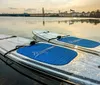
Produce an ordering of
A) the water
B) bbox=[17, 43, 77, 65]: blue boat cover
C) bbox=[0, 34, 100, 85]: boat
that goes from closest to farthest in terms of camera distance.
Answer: bbox=[0, 34, 100, 85]: boat
bbox=[17, 43, 77, 65]: blue boat cover
the water

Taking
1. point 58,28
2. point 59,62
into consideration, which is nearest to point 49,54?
point 59,62

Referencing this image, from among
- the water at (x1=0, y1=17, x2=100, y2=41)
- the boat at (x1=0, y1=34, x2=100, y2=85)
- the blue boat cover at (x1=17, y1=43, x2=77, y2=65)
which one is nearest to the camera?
the boat at (x1=0, y1=34, x2=100, y2=85)

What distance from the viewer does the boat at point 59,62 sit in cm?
495

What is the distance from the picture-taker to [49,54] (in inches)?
260

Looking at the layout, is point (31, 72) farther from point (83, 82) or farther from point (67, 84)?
point (83, 82)

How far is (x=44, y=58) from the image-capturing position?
6277 mm

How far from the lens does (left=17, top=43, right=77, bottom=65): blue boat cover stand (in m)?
6.02

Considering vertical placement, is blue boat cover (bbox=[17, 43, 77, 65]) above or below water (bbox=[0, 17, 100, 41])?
above

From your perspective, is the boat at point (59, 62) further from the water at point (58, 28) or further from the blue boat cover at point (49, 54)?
the water at point (58, 28)

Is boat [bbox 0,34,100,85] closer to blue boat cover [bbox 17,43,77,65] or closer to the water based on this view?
blue boat cover [bbox 17,43,77,65]

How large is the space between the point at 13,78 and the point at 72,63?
229cm

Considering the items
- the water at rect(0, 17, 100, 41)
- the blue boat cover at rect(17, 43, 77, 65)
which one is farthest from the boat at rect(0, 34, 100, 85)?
the water at rect(0, 17, 100, 41)

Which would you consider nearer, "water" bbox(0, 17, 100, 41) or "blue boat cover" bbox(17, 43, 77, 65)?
"blue boat cover" bbox(17, 43, 77, 65)

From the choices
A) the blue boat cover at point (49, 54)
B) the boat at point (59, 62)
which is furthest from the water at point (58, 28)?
the boat at point (59, 62)
